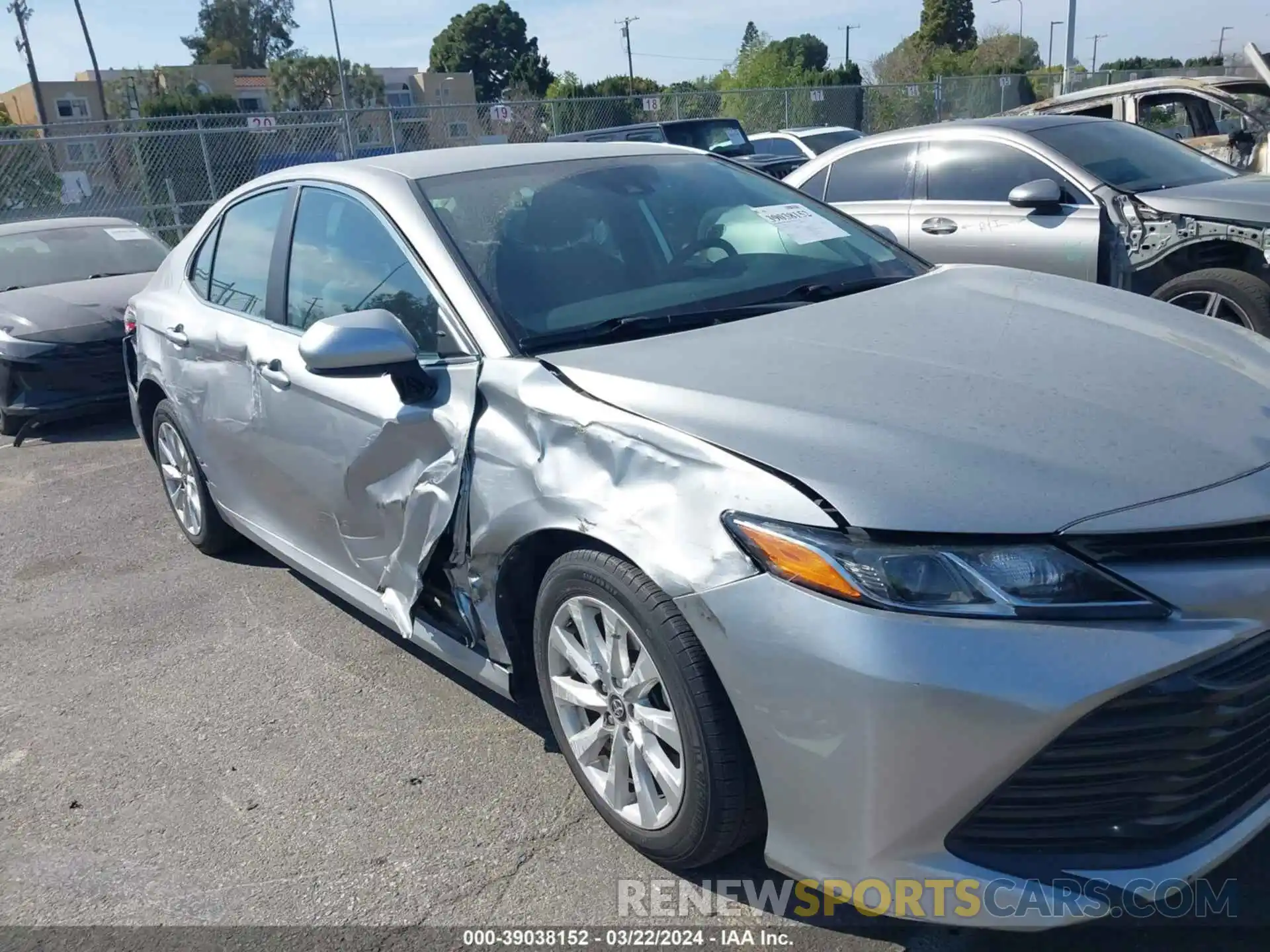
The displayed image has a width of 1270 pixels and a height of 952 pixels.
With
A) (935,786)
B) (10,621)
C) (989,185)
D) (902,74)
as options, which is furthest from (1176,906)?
(902,74)

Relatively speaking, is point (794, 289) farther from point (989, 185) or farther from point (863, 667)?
point (989, 185)

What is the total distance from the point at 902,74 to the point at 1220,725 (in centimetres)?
5426

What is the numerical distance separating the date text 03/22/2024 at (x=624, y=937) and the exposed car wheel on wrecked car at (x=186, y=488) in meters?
2.75

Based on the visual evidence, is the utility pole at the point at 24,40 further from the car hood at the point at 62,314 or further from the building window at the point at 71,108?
the car hood at the point at 62,314

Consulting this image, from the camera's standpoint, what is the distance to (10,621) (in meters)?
4.48

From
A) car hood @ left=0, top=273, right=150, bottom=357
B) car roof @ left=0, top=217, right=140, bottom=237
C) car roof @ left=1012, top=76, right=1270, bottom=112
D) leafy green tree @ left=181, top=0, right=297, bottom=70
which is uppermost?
leafy green tree @ left=181, top=0, right=297, bottom=70

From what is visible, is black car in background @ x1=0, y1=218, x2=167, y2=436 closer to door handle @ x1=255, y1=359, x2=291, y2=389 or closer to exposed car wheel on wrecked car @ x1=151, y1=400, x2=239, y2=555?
exposed car wheel on wrecked car @ x1=151, y1=400, x2=239, y2=555

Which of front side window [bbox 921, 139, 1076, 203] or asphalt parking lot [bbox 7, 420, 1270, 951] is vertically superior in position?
front side window [bbox 921, 139, 1076, 203]

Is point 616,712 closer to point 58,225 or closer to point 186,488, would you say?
point 186,488

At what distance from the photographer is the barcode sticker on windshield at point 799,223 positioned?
3.55 m

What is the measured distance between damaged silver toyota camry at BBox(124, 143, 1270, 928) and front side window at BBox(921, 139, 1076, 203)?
3.36 metres

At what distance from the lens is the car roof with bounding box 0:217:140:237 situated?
8531mm

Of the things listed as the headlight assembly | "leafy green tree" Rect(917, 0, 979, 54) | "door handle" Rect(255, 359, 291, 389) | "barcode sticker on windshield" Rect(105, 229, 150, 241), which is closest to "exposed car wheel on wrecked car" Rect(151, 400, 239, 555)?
"door handle" Rect(255, 359, 291, 389)

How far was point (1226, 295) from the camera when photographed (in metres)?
5.70
